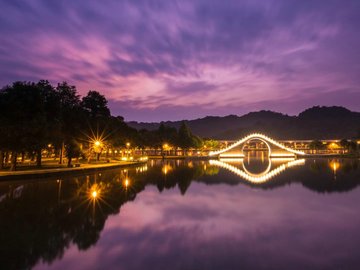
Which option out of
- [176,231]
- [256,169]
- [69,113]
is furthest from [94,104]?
[176,231]

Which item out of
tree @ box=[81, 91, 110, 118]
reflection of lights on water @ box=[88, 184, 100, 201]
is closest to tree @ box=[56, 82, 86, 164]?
tree @ box=[81, 91, 110, 118]

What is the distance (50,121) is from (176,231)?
929 inches

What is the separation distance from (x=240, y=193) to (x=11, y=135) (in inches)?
692

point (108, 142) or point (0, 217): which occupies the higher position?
point (108, 142)

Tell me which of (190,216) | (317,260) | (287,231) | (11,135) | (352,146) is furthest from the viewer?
(352,146)

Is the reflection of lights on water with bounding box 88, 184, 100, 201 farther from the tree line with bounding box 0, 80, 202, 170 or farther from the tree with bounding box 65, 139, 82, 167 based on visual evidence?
the tree with bounding box 65, 139, 82, 167

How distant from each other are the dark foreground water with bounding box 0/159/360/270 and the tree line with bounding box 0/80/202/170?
9200mm

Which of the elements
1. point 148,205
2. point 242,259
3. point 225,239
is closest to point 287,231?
point 225,239

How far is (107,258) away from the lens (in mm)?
7812

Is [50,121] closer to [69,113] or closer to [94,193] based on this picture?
[69,113]

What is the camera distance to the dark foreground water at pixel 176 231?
7637mm

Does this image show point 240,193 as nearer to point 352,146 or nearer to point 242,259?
point 242,259

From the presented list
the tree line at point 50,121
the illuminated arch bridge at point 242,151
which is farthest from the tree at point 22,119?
the illuminated arch bridge at point 242,151

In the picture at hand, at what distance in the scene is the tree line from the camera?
2600 centimetres
